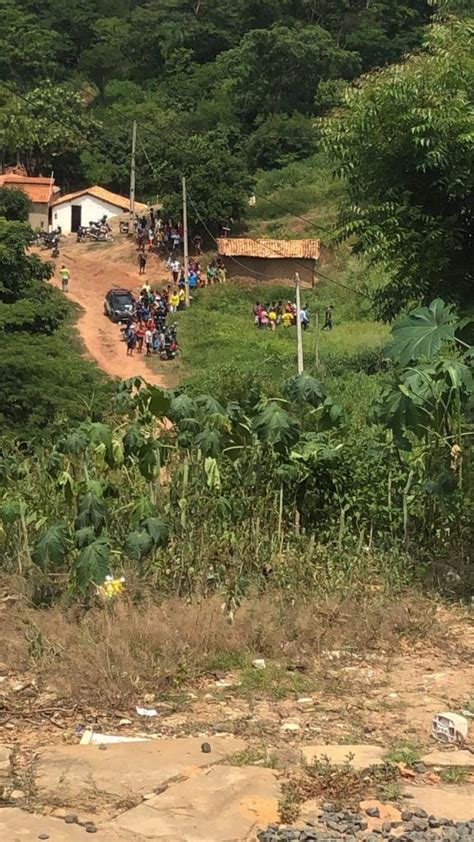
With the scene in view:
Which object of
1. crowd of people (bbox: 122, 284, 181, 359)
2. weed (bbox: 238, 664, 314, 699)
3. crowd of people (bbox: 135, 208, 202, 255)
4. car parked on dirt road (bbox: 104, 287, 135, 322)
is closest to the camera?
weed (bbox: 238, 664, 314, 699)

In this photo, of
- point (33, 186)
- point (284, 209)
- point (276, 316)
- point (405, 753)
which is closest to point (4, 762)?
point (405, 753)

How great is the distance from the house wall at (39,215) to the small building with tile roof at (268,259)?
11948 millimetres

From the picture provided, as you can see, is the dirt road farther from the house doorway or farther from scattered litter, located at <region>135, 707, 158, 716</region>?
scattered litter, located at <region>135, 707, 158, 716</region>

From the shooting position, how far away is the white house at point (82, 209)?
143 feet

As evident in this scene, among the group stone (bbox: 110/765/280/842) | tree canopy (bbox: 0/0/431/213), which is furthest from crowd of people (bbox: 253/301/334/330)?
stone (bbox: 110/765/280/842)

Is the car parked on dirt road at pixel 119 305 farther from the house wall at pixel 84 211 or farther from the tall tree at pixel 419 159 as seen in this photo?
the tall tree at pixel 419 159

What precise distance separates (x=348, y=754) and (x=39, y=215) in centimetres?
4236

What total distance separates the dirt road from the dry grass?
1987cm

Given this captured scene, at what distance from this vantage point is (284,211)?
42.9 meters

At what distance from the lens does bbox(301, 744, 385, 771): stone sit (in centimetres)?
335

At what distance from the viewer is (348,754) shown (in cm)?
341

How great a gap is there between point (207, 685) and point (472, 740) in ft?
3.76

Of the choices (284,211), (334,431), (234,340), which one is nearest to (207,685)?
(334,431)

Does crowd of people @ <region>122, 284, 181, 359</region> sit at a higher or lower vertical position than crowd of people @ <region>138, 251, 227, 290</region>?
lower
